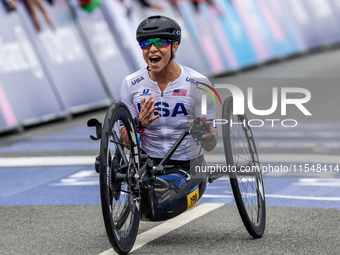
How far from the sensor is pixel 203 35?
2194 cm

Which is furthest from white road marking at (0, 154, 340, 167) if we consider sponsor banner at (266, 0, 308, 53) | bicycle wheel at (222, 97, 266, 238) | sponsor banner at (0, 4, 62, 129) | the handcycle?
sponsor banner at (266, 0, 308, 53)

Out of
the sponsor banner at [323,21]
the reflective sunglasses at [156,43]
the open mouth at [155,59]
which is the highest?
the reflective sunglasses at [156,43]

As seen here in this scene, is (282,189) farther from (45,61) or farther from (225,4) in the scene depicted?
(225,4)

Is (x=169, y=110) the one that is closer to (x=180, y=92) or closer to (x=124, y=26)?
A: (x=180, y=92)

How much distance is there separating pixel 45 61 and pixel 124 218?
9815mm

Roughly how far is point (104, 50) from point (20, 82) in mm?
3530

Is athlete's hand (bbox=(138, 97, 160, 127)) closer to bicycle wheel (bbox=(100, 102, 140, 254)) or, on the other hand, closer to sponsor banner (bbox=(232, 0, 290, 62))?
bicycle wheel (bbox=(100, 102, 140, 254))

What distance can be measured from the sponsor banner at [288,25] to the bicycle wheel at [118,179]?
81.7ft

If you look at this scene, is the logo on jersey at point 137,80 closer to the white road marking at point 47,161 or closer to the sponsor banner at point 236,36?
the white road marking at point 47,161

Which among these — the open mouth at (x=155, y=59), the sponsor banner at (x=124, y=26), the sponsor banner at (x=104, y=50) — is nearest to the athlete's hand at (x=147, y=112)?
the open mouth at (x=155, y=59)

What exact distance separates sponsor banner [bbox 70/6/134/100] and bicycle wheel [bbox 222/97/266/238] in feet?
34.5

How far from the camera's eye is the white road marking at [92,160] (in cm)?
873

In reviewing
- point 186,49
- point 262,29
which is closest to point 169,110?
point 186,49

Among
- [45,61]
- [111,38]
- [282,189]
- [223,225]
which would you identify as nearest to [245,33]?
[111,38]
